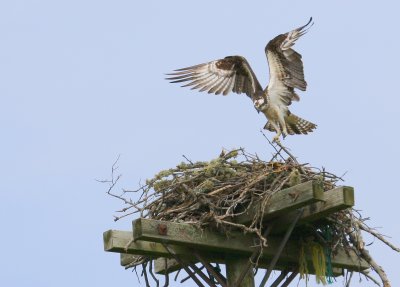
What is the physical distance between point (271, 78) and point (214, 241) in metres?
2.86

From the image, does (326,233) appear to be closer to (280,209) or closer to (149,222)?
(280,209)

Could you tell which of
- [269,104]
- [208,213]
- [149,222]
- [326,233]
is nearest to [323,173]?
[326,233]

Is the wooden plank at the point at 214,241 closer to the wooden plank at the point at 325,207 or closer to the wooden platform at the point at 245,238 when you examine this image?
the wooden platform at the point at 245,238

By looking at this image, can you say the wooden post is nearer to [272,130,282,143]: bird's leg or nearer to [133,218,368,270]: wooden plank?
[133,218,368,270]: wooden plank

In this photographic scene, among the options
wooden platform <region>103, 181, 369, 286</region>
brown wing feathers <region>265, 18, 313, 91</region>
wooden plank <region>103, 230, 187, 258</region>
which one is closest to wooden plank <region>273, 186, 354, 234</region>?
wooden platform <region>103, 181, 369, 286</region>

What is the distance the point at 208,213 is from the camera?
672cm

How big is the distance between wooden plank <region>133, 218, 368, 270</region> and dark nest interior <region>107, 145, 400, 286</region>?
0.07m

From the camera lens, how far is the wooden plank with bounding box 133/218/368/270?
629cm

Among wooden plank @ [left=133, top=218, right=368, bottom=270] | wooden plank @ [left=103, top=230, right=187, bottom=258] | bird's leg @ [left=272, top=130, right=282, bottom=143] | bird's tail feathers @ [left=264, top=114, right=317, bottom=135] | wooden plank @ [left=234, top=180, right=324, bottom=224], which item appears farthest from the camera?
bird's tail feathers @ [left=264, top=114, right=317, bottom=135]

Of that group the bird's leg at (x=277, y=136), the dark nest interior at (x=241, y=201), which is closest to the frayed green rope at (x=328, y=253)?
the dark nest interior at (x=241, y=201)

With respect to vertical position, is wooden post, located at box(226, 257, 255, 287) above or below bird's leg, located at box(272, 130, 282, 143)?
below

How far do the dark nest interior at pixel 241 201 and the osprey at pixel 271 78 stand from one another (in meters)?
1.68

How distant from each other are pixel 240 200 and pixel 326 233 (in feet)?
2.46

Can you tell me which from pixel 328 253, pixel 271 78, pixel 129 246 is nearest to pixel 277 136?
pixel 271 78
